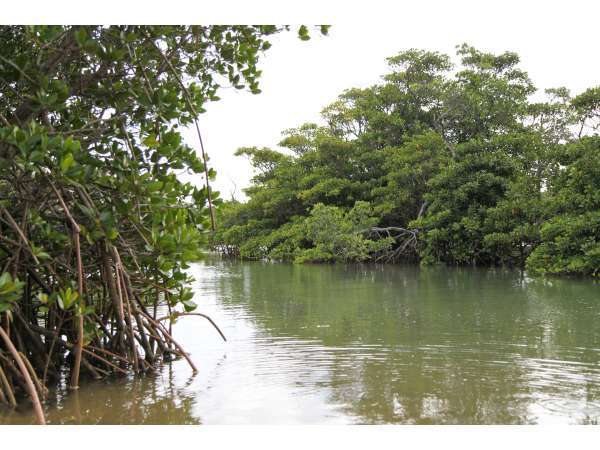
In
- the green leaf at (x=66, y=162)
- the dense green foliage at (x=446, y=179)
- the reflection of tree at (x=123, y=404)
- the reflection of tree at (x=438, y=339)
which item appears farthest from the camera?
the dense green foliage at (x=446, y=179)

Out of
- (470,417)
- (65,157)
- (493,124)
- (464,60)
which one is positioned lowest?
(470,417)

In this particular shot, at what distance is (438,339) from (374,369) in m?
1.46

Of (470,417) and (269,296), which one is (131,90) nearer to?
(470,417)

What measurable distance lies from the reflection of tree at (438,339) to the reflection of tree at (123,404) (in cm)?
100

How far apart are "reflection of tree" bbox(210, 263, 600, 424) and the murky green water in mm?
13

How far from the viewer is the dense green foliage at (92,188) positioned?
146 inches

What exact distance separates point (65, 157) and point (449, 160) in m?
16.1

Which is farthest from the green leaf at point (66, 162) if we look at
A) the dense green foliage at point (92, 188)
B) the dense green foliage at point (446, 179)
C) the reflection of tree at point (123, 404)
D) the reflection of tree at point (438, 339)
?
the dense green foliage at point (446, 179)

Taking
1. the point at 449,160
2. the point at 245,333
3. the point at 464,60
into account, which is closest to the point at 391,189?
the point at 449,160

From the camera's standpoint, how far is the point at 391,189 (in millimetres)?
20438

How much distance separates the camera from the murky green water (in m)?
3.68

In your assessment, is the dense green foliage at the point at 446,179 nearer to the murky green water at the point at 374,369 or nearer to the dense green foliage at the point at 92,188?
the murky green water at the point at 374,369

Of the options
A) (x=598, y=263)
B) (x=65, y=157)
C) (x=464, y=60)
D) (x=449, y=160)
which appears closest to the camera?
(x=65, y=157)

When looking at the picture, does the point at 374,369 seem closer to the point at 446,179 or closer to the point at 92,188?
the point at 92,188
